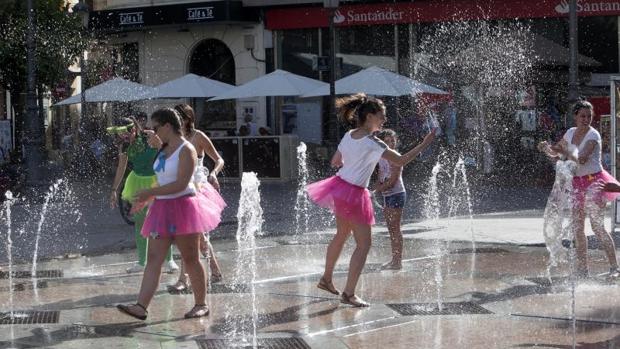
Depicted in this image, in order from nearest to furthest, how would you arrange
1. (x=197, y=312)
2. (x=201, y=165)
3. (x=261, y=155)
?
(x=197, y=312), (x=201, y=165), (x=261, y=155)

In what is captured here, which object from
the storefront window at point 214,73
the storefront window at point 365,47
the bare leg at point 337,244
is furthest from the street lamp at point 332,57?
the bare leg at point 337,244

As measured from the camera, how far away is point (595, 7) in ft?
79.9

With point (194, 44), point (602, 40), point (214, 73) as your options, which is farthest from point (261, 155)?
point (602, 40)

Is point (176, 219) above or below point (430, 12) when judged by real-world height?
below

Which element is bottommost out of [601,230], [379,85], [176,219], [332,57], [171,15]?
[601,230]

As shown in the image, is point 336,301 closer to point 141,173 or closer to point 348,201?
point 348,201

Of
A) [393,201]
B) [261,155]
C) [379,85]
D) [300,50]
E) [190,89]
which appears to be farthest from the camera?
[300,50]

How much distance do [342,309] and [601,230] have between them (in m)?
2.65

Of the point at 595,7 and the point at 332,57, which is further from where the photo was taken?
the point at 595,7

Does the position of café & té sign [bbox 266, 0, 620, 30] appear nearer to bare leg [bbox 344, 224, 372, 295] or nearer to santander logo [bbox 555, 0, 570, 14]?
santander logo [bbox 555, 0, 570, 14]

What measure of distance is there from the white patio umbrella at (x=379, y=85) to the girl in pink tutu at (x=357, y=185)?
13.8 meters

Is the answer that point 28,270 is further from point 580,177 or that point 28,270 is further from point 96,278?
point 580,177

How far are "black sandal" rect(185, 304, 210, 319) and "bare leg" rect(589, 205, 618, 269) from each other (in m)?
3.49

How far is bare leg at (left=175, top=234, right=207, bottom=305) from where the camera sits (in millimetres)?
7672
